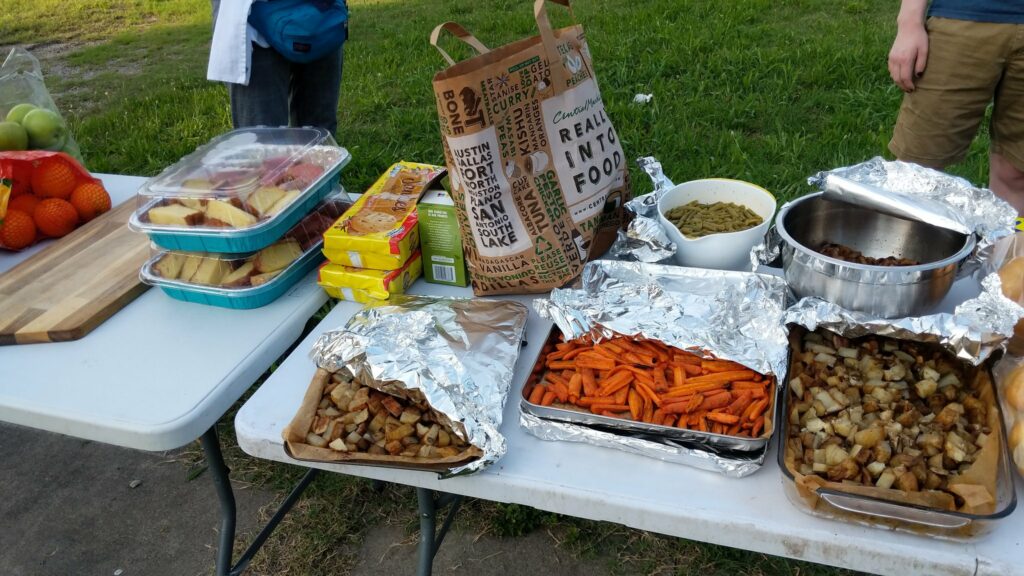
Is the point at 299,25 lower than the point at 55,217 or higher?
higher

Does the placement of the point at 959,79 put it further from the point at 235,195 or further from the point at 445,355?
the point at 235,195

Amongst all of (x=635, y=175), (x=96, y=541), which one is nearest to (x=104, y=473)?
(x=96, y=541)

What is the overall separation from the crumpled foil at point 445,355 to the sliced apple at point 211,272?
1.28ft

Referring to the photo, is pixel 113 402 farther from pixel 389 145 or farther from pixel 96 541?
pixel 389 145

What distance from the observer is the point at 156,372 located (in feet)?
5.06

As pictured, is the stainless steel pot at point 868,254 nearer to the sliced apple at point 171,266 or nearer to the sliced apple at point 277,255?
the sliced apple at point 277,255

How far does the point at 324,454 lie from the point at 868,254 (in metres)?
1.19

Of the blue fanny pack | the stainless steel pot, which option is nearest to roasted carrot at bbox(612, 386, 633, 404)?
the stainless steel pot

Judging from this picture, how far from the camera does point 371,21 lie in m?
7.04

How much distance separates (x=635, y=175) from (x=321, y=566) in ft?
7.94

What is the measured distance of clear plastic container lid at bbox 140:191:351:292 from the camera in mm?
1718

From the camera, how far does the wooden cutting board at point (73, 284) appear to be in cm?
165

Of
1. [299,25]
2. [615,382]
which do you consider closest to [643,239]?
[615,382]

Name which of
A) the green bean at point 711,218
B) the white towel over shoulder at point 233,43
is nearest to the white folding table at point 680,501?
the green bean at point 711,218
